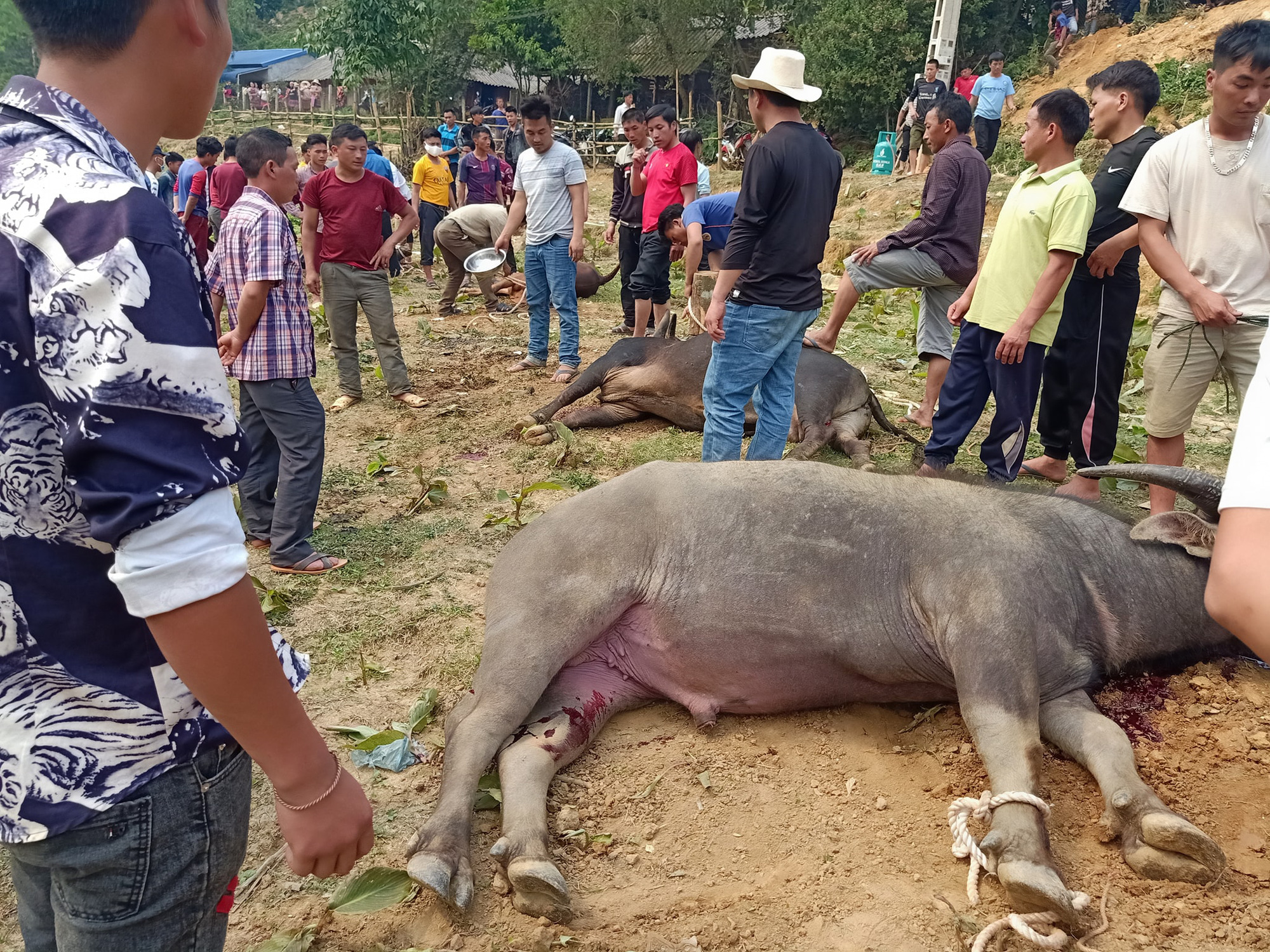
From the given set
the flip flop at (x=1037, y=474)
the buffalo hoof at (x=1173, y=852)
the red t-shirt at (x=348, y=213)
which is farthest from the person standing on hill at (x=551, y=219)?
the buffalo hoof at (x=1173, y=852)

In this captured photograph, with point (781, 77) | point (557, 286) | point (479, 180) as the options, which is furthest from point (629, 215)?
point (781, 77)

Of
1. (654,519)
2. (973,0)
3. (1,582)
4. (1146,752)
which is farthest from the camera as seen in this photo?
(973,0)

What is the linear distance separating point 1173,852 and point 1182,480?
1.41 m

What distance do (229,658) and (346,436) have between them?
6.76 meters

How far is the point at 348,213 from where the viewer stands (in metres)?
7.70

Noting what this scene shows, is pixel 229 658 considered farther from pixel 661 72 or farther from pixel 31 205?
pixel 661 72

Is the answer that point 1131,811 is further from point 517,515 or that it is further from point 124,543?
point 517,515

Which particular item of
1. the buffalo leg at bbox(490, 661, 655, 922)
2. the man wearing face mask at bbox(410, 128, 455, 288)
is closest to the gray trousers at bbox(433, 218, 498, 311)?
the man wearing face mask at bbox(410, 128, 455, 288)

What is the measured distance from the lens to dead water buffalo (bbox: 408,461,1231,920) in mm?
3338

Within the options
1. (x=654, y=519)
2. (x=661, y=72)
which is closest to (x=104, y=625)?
(x=654, y=519)

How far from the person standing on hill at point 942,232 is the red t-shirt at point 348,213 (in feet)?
13.3

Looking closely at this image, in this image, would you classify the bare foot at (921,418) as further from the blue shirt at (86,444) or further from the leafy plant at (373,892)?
the blue shirt at (86,444)

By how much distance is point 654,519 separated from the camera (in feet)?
12.6

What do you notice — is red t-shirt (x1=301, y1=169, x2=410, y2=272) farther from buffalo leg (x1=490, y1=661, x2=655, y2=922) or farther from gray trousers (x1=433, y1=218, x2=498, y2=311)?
buffalo leg (x1=490, y1=661, x2=655, y2=922)
